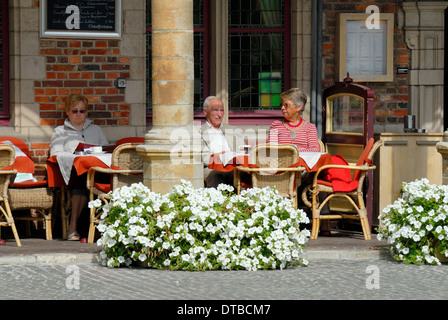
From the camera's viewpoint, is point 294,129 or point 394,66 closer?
point 294,129

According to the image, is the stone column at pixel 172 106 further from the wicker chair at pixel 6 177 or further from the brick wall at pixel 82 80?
the brick wall at pixel 82 80

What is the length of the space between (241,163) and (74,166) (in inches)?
63.8

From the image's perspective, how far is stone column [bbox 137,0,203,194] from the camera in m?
9.10

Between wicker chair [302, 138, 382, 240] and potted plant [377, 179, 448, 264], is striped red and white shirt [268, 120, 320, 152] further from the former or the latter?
potted plant [377, 179, 448, 264]

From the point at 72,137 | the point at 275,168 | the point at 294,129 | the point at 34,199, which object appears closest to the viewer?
the point at 275,168

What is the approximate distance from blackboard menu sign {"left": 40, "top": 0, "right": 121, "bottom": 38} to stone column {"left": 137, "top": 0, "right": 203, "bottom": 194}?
218cm

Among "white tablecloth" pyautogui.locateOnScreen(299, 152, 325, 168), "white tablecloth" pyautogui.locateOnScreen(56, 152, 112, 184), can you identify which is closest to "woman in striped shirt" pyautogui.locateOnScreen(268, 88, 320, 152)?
"white tablecloth" pyautogui.locateOnScreen(299, 152, 325, 168)

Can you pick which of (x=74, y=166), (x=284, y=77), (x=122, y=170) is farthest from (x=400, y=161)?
(x=74, y=166)

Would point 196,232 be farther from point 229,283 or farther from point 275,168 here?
point 275,168

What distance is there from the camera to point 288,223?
27.7 feet

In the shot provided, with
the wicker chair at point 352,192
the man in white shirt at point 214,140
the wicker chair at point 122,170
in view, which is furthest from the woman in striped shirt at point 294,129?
the wicker chair at point 122,170

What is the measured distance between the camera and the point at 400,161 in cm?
1047

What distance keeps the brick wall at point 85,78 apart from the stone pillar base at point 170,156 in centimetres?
226

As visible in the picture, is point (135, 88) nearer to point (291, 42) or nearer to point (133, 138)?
point (133, 138)
